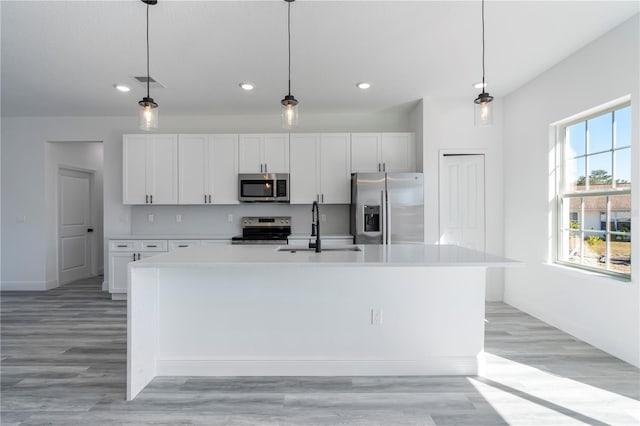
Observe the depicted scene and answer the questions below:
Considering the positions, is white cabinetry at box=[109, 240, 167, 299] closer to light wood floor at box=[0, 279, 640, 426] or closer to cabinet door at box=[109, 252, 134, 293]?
cabinet door at box=[109, 252, 134, 293]

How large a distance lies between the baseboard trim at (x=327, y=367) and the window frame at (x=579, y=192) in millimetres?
1626

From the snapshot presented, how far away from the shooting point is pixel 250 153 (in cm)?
497

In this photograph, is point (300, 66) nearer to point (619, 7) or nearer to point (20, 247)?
point (619, 7)

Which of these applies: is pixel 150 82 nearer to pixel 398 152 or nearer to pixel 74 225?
pixel 398 152

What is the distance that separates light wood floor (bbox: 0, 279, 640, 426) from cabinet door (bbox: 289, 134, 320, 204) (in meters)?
2.83

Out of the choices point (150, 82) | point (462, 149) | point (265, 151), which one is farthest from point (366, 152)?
point (150, 82)

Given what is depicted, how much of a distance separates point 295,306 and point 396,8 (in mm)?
2241

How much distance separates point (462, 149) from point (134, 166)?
4500mm

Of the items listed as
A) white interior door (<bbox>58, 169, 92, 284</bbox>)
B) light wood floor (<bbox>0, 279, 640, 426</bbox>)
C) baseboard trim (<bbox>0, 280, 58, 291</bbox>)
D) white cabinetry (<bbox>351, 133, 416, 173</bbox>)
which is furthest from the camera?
white interior door (<bbox>58, 169, 92, 284</bbox>)

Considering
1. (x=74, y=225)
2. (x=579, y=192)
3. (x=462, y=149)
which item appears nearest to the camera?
(x=579, y=192)

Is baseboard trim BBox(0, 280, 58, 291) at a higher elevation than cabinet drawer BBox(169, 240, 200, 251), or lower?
lower

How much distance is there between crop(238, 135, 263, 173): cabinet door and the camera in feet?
16.3

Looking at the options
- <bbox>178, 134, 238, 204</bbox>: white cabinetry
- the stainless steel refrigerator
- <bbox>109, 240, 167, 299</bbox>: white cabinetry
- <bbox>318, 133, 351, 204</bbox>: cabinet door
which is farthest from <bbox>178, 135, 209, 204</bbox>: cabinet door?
the stainless steel refrigerator

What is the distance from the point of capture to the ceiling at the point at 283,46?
99.7 inches
